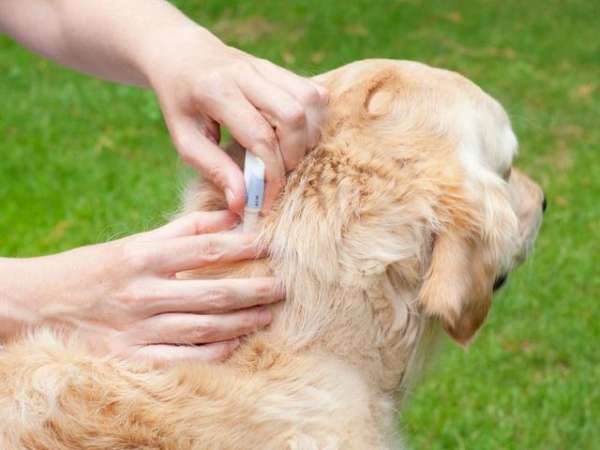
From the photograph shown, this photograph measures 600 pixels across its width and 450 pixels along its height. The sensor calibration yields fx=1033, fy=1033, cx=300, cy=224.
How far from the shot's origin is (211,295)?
8.60ft

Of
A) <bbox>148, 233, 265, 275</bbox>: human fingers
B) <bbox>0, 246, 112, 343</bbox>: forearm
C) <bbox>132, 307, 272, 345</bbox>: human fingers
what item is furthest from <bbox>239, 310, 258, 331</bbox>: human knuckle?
<bbox>0, 246, 112, 343</bbox>: forearm

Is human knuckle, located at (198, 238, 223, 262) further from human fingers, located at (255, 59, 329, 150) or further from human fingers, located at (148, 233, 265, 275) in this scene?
human fingers, located at (255, 59, 329, 150)

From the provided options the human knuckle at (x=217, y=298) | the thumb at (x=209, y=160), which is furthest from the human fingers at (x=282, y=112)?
the human knuckle at (x=217, y=298)

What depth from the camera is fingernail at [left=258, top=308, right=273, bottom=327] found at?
2.64 meters

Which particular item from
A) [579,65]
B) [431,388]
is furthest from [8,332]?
[579,65]

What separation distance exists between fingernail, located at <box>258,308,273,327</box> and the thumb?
0.27 metres

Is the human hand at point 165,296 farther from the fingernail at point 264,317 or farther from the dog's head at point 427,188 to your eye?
the dog's head at point 427,188

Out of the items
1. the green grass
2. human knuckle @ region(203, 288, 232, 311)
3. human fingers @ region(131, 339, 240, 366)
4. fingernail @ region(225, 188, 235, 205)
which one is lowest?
the green grass

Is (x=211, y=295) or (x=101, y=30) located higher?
(x=101, y=30)

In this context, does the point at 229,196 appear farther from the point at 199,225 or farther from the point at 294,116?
the point at 294,116

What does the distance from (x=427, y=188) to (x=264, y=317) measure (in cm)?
53

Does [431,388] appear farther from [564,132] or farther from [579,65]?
[579,65]

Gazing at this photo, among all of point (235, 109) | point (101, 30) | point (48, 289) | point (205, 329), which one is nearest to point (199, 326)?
point (205, 329)

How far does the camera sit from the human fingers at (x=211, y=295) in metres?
2.58
